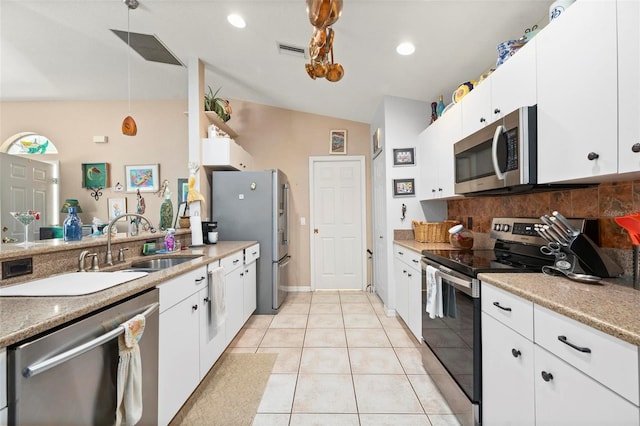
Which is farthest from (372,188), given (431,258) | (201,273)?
(201,273)

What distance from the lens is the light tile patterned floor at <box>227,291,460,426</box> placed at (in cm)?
161

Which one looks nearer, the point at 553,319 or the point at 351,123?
the point at 553,319

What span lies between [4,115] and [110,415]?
19.5 ft

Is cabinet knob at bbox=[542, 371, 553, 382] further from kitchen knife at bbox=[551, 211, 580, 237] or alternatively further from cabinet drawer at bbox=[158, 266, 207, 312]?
cabinet drawer at bbox=[158, 266, 207, 312]

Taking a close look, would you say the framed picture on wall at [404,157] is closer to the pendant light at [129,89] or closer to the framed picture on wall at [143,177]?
the pendant light at [129,89]

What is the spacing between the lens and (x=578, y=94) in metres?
1.14

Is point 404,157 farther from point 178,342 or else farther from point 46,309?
point 46,309

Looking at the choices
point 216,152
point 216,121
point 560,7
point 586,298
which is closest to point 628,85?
point 560,7

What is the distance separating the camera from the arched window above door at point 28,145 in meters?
4.33

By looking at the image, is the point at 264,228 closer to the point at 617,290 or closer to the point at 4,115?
the point at 617,290

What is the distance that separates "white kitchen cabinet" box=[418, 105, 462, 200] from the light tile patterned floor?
1446mm

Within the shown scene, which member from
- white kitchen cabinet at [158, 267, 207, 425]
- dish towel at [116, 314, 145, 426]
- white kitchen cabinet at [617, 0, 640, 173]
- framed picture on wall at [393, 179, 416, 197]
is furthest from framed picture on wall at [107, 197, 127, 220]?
white kitchen cabinet at [617, 0, 640, 173]

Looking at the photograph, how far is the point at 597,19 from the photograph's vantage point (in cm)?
106

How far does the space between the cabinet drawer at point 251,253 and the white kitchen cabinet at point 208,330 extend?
29.8 inches
